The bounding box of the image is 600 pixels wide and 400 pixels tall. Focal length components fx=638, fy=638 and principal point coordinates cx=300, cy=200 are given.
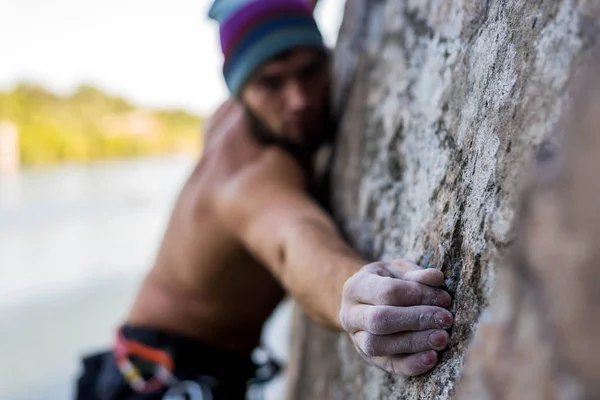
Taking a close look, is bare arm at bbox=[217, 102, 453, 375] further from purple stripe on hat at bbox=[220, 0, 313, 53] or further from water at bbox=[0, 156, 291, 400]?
water at bbox=[0, 156, 291, 400]

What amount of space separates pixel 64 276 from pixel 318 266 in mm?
4867

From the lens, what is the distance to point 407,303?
2.37 feet

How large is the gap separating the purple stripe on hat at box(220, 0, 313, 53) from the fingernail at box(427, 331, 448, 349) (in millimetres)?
1172

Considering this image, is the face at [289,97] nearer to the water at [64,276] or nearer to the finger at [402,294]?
the finger at [402,294]

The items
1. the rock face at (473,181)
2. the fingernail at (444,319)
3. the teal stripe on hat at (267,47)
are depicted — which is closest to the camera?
the rock face at (473,181)

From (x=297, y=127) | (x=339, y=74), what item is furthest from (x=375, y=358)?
(x=339, y=74)

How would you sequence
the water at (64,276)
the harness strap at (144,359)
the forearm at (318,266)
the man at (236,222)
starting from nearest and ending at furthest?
the forearm at (318,266), the man at (236,222), the harness strap at (144,359), the water at (64,276)

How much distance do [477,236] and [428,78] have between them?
16.6 inches

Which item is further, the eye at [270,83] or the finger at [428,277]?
the eye at [270,83]

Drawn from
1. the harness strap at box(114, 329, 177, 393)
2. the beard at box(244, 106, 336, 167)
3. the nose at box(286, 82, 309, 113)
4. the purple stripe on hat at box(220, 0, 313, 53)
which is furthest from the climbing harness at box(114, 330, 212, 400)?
the purple stripe on hat at box(220, 0, 313, 53)

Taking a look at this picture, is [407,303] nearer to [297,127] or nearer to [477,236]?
[477,236]

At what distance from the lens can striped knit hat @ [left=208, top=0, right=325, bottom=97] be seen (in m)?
1.64

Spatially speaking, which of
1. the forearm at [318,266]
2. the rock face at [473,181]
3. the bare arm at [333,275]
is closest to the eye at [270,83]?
the bare arm at [333,275]

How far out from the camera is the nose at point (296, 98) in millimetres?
1631
